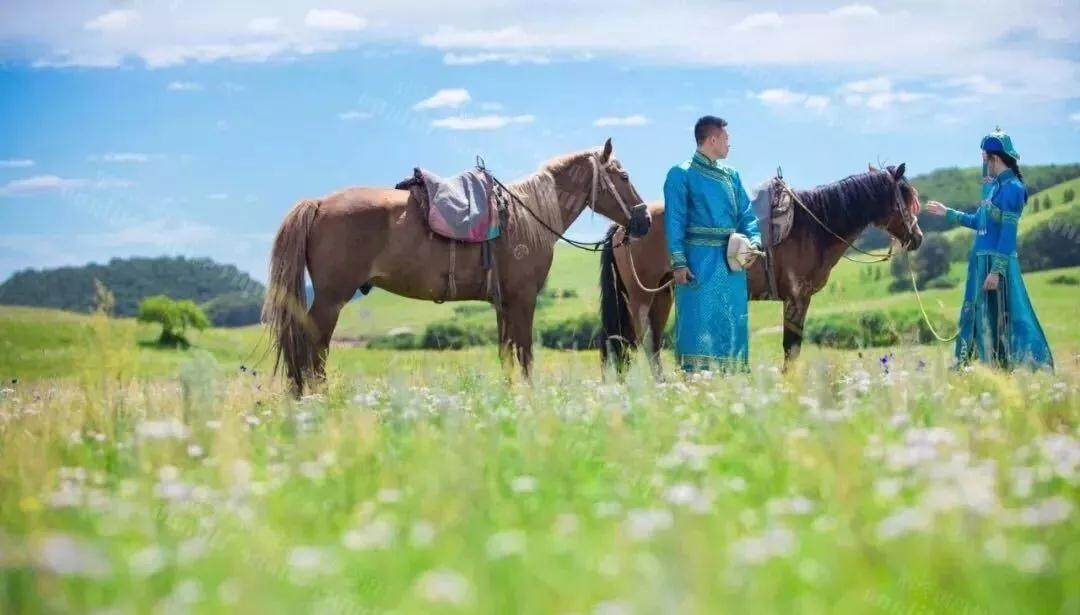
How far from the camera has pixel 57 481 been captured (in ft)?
15.8

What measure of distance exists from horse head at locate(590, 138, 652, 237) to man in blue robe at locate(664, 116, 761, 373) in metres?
1.35

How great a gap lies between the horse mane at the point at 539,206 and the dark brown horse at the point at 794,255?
0.77 m

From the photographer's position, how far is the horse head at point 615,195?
10078mm

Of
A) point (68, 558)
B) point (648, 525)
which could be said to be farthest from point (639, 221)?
point (68, 558)

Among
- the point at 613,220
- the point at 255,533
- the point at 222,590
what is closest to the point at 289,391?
the point at 613,220

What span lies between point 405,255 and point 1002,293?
4981mm

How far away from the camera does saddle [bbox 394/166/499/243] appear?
918cm

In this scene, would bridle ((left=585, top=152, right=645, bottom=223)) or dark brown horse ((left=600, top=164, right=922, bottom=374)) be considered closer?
bridle ((left=585, top=152, right=645, bottom=223))

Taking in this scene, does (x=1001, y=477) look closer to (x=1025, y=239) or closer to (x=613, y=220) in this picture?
(x=613, y=220)

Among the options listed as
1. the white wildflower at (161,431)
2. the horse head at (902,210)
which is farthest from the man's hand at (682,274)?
the white wildflower at (161,431)

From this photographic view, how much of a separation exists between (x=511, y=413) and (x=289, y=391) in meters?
2.76

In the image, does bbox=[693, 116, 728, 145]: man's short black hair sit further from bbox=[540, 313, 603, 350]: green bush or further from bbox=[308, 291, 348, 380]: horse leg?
bbox=[540, 313, 603, 350]: green bush

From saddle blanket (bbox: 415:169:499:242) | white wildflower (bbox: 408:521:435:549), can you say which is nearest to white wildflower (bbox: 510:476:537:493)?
white wildflower (bbox: 408:521:435:549)

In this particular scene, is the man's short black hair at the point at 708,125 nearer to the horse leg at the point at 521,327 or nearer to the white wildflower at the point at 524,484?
the horse leg at the point at 521,327
